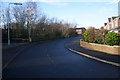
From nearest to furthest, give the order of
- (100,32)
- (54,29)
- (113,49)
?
(113,49), (100,32), (54,29)

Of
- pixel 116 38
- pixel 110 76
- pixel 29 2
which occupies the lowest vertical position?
pixel 110 76

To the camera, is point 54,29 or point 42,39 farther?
point 54,29

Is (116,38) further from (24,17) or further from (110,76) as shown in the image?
(24,17)

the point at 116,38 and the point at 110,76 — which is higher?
the point at 116,38

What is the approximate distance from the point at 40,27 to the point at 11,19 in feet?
26.7

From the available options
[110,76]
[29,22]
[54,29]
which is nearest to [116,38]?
[110,76]

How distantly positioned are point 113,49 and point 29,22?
82.6 feet

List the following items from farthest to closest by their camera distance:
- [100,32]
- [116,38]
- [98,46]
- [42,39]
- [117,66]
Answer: [42,39]
[100,32]
[98,46]
[116,38]
[117,66]

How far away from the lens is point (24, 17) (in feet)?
107

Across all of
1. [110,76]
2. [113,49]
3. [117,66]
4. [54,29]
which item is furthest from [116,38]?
[54,29]

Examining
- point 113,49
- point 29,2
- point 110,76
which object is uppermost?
point 29,2

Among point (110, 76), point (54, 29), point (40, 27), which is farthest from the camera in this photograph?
point (54, 29)

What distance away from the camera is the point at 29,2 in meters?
31.6

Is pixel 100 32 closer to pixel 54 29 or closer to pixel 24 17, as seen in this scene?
pixel 24 17
